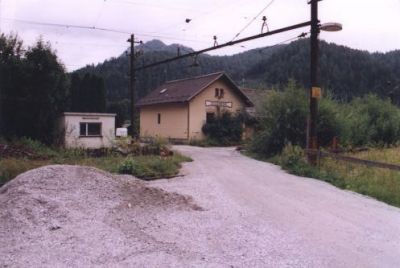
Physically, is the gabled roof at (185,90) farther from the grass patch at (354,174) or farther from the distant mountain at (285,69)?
the distant mountain at (285,69)

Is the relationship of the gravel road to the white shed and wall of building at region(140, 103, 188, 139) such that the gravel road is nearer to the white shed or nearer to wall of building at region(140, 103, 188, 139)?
the white shed

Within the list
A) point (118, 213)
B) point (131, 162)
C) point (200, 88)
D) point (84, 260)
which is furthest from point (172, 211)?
point (200, 88)

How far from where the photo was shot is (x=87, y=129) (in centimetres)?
2555

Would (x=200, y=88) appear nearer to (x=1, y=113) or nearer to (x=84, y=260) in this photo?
(x=1, y=113)

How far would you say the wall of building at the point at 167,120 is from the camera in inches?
1390

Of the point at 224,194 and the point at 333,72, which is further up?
the point at 333,72

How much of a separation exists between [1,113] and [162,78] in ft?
194

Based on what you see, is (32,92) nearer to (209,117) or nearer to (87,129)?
(87,129)

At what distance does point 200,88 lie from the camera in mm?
34719

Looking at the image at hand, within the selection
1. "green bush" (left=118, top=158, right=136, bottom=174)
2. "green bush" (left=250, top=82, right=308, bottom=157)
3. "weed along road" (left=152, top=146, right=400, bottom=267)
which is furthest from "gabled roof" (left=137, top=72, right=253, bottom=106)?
"weed along road" (left=152, top=146, right=400, bottom=267)

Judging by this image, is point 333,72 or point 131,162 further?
point 333,72

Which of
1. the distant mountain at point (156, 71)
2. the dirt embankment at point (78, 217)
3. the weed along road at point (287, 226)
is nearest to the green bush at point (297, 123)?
the weed along road at point (287, 226)

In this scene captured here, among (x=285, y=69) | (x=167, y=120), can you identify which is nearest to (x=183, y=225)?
(x=167, y=120)

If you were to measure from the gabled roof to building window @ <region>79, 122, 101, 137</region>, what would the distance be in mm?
9593
